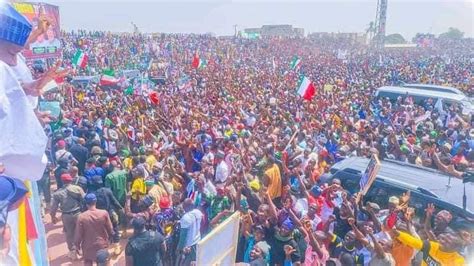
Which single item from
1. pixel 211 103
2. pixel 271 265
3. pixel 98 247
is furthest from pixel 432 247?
pixel 211 103

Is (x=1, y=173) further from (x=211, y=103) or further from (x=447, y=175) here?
(x=211, y=103)

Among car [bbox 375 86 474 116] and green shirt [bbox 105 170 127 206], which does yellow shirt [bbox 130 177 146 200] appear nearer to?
green shirt [bbox 105 170 127 206]

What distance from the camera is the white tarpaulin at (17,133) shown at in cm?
162

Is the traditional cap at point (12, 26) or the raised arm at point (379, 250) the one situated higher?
the traditional cap at point (12, 26)

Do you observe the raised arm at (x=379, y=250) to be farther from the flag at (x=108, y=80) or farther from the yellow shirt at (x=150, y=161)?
the flag at (x=108, y=80)

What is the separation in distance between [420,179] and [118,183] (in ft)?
13.5

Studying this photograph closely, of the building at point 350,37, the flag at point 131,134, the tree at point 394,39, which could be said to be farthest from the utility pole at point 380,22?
the flag at point 131,134

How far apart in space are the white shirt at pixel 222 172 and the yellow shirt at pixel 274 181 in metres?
0.64

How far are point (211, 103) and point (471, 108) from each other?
7.73m

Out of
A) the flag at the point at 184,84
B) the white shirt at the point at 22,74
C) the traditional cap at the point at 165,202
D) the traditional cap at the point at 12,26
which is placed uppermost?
the traditional cap at the point at 12,26

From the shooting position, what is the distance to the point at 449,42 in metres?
66.9

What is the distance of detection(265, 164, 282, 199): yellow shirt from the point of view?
662 cm

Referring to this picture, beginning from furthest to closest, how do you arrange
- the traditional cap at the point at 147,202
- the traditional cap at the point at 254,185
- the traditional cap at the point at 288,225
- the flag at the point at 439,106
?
the flag at the point at 439,106 → the traditional cap at the point at 254,185 → the traditional cap at the point at 147,202 → the traditional cap at the point at 288,225

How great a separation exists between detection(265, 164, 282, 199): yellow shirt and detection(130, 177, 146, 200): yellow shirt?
69.5 inches
